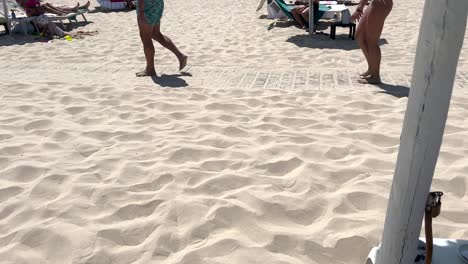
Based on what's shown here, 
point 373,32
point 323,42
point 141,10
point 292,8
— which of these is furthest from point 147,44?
point 292,8

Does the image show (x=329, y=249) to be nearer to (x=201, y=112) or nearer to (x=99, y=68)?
(x=201, y=112)

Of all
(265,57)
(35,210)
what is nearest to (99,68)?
(265,57)

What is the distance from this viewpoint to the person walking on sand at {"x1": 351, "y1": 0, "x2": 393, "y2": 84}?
4.66 m

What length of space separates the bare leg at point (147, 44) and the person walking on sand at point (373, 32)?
2487mm

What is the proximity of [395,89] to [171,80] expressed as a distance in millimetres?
2605

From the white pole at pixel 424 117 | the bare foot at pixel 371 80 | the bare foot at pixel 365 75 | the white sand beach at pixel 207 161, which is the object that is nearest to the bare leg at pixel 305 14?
the white sand beach at pixel 207 161

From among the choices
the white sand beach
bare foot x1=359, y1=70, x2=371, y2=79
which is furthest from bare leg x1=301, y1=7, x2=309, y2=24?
bare foot x1=359, y1=70, x2=371, y2=79

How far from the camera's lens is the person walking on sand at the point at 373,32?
466 cm

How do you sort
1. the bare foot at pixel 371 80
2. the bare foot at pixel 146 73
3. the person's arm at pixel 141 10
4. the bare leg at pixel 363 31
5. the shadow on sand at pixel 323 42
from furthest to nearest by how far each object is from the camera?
the shadow on sand at pixel 323 42
the bare foot at pixel 146 73
the person's arm at pixel 141 10
the bare foot at pixel 371 80
the bare leg at pixel 363 31

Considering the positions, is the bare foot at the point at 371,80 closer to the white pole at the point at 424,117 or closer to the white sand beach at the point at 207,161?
the white sand beach at the point at 207,161

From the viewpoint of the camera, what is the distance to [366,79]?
5020 millimetres

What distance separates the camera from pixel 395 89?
4.75 m

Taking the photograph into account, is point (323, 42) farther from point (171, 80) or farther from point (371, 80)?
point (171, 80)

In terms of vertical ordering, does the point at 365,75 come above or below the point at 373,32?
below
